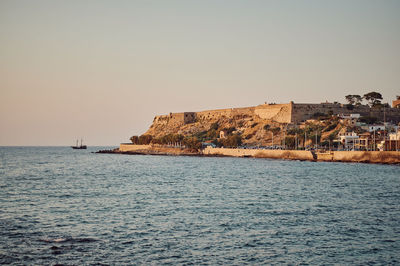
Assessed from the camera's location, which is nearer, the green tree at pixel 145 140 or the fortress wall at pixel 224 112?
the fortress wall at pixel 224 112

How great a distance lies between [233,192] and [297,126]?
85.2m

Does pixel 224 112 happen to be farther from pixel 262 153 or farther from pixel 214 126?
pixel 262 153

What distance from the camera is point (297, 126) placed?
119 meters

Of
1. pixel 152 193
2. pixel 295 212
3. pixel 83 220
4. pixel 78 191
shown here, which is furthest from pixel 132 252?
pixel 78 191

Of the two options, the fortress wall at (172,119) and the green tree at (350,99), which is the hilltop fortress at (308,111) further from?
the fortress wall at (172,119)

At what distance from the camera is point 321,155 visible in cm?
8619

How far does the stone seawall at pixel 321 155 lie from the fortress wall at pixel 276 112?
19824 mm

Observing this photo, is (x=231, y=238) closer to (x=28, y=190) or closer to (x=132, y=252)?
(x=132, y=252)

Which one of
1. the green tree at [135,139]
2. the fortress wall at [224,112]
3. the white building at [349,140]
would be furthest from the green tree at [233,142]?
the green tree at [135,139]

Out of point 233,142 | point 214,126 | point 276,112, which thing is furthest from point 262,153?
point 214,126

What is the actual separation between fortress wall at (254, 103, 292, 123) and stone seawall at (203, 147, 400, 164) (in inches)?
780

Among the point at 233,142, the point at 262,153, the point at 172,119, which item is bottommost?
the point at 262,153

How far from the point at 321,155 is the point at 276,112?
4096 cm

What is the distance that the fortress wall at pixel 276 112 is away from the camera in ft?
403
